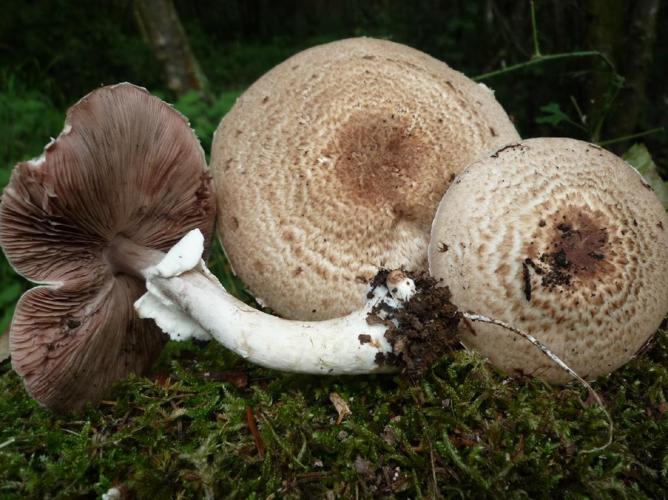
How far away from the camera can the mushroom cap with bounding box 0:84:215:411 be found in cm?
172

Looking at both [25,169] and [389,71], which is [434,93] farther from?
[25,169]

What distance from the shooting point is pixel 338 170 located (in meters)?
2.28

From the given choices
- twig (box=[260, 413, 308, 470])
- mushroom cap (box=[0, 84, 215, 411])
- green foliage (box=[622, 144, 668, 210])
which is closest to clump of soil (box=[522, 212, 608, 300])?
twig (box=[260, 413, 308, 470])

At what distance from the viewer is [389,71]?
8.13 ft

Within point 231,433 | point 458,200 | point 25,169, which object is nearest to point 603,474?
point 458,200

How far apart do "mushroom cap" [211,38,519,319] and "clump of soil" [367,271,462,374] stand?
0.82ft

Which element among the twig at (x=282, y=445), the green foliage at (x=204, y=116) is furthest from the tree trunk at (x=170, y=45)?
the twig at (x=282, y=445)

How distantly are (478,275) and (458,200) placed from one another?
0.33m

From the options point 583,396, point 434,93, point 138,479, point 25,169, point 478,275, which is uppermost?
point 25,169

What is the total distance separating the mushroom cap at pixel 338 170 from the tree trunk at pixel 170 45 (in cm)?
241

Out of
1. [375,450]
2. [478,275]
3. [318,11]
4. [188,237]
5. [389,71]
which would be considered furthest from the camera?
[318,11]

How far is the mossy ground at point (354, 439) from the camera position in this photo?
1653 millimetres

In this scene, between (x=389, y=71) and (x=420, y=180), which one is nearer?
(x=420, y=180)

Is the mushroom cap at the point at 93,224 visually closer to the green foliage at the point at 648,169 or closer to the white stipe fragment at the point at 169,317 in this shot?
the white stipe fragment at the point at 169,317
